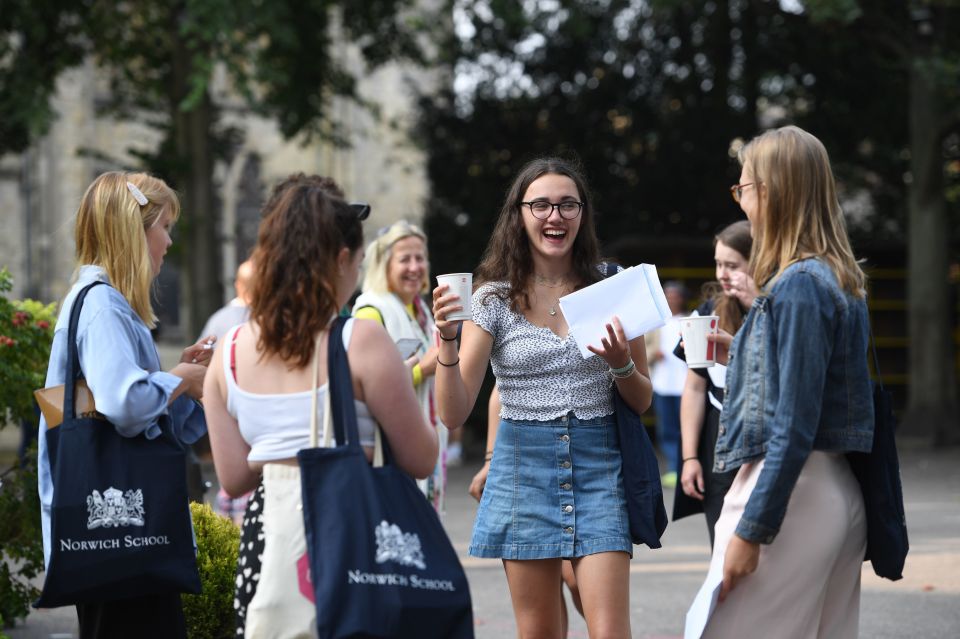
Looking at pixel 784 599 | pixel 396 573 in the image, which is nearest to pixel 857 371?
pixel 784 599

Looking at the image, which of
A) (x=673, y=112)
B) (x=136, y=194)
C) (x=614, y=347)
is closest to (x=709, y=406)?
(x=614, y=347)

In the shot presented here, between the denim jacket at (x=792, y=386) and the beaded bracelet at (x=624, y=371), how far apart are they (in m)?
0.67

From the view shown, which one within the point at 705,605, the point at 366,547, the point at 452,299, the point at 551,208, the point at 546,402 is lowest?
the point at 705,605

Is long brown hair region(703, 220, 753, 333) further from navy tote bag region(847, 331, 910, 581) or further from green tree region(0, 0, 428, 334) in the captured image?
green tree region(0, 0, 428, 334)

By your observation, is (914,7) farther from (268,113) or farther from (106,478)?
(106,478)

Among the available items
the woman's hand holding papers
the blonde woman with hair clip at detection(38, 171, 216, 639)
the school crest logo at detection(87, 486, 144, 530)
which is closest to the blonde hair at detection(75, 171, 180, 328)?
the blonde woman with hair clip at detection(38, 171, 216, 639)

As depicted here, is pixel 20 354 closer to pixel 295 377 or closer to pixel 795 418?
pixel 295 377

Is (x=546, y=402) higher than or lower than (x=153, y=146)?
lower

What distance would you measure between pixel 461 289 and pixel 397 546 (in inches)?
46.8

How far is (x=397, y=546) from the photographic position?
2930 millimetres

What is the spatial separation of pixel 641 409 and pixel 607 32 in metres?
17.2

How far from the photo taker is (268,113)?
1747 centimetres

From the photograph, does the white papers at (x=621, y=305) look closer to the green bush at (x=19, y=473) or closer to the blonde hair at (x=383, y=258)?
the blonde hair at (x=383, y=258)

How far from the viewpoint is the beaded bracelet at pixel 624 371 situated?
162 inches
